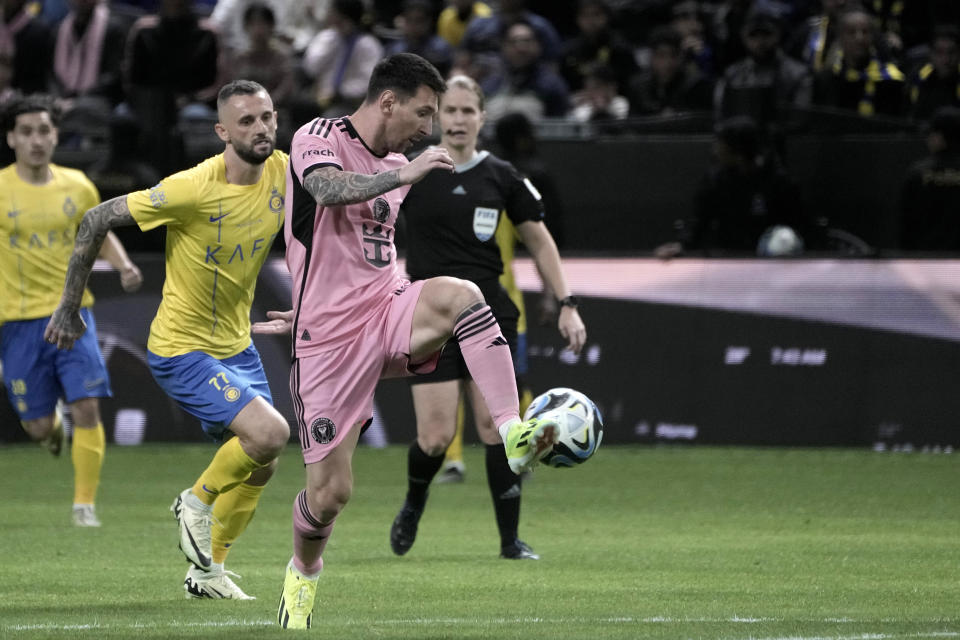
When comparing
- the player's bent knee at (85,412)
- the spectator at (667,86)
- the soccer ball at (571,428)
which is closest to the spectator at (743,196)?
the spectator at (667,86)

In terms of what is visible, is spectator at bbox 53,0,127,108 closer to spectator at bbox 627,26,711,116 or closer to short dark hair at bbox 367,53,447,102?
spectator at bbox 627,26,711,116

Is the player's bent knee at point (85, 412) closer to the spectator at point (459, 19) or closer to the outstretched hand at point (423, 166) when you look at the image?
the outstretched hand at point (423, 166)

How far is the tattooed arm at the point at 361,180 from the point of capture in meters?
5.61

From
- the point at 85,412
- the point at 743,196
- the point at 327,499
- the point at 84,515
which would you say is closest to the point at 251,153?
the point at 327,499

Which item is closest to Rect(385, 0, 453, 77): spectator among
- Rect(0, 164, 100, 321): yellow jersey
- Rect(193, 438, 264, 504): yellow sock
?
Rect(0, 164, 100, 321): yellow jersey

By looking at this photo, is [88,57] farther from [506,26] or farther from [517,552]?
[517,552]

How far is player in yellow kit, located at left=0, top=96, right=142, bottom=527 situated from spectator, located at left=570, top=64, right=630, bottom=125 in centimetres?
648

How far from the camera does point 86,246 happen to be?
723cm

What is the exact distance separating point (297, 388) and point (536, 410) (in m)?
1.00

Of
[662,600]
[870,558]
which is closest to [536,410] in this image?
[662,600]

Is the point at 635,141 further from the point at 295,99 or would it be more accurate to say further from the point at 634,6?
the point at 634,6

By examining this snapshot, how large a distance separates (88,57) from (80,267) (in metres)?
10.0

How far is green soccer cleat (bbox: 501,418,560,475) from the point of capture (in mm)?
5707

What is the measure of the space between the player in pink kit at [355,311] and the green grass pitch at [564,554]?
0.55m
